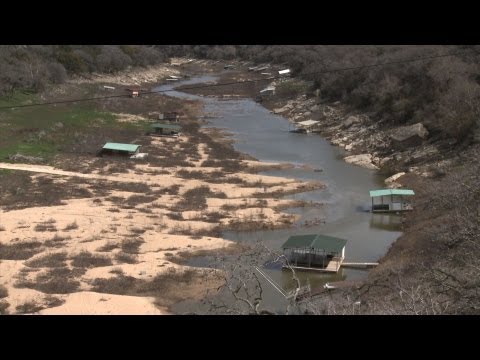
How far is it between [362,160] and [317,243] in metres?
20.4

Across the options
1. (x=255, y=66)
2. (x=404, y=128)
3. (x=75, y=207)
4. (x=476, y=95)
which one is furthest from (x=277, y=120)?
(x=255, y=66)

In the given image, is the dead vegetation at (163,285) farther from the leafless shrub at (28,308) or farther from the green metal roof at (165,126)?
the green metal roof at (165,126)

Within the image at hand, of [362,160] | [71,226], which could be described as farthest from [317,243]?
[362,160]

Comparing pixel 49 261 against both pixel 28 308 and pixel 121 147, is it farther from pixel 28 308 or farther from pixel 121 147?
pixel 121 147

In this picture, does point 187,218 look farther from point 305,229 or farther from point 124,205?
point 305,229

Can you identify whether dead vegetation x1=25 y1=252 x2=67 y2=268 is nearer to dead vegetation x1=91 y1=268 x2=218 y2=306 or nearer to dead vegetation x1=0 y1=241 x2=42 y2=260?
dead vegetation x1=0 y1=241 x2=42 y2=260

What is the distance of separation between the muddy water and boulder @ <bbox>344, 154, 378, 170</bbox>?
23.3 inches

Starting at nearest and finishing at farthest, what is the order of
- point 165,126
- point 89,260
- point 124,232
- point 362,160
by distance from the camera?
point 89,260, point 124,232, point 362,160, point 165,126

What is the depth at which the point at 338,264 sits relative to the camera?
76.9ft

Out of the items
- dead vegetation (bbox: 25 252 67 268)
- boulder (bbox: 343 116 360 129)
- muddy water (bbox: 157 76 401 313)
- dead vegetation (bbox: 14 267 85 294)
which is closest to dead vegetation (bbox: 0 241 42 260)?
dead vegetation (bbox: 25 252 67 268)

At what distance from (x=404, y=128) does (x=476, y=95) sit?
6.25m

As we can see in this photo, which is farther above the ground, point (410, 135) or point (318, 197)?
point (410, 135)

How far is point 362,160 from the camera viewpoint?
4222 cm

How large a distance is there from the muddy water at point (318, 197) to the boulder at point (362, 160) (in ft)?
1.94
